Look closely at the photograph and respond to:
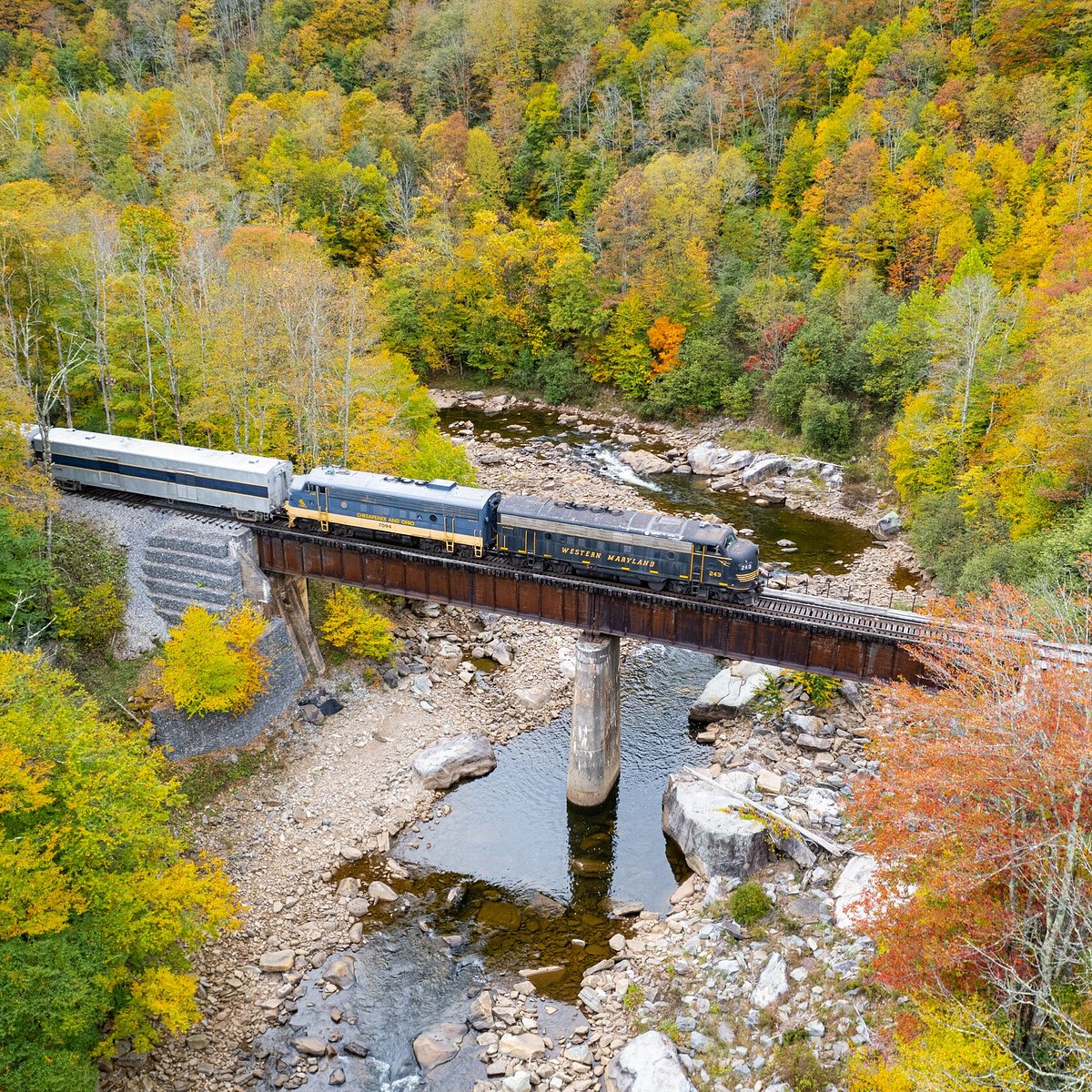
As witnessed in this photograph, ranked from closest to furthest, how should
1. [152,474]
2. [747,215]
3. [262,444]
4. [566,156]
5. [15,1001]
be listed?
1. [15,1001]
2. [152,474]
3. [262,444]
4. [747,215]
5. [566,156]

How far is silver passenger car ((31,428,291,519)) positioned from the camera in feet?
131

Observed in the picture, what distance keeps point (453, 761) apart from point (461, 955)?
9.12 m

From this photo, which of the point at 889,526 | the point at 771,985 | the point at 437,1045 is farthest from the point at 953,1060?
the point at 889,526

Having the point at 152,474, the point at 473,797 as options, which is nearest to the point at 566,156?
the point at 152,474

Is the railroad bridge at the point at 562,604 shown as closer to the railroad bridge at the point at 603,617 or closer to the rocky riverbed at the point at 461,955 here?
the railroad bridge at the point at 603,617

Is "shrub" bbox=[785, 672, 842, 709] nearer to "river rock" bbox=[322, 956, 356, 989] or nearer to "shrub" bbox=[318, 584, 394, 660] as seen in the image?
"shrub" bbox=[318, 584, 394, 660]

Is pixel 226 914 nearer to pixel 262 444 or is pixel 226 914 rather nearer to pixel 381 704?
pixel 381 704

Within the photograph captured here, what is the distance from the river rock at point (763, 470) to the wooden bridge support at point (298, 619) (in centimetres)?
3708

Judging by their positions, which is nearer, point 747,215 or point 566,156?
point 747,215

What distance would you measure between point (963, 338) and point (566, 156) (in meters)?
60.8

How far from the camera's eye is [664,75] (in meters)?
102

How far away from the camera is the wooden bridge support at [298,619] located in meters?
41.4

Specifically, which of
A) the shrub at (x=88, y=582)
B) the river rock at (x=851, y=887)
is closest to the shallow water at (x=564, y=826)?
the river rock at (x=851, y=887)

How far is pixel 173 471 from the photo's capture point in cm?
4084
